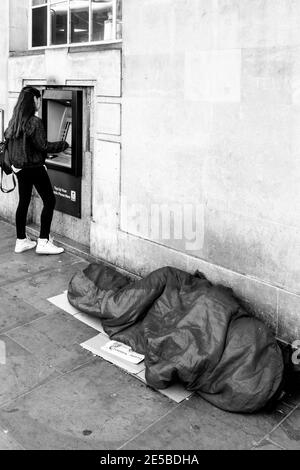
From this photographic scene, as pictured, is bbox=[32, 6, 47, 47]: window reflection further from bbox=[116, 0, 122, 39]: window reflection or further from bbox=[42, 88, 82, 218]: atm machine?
bbox=[116, 0, 122, 39]: window reflection

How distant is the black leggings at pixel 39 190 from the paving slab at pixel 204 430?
3174 mm

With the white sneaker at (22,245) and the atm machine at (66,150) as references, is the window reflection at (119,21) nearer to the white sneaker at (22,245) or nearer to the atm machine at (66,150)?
the atm machine at (66,150)

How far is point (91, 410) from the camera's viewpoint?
324 cm

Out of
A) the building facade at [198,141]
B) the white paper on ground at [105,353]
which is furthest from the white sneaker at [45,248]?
the white paper on ground at [105,353]

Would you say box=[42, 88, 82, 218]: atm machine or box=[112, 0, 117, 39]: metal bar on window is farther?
box=[42, 88, 82, 218]: atm machine

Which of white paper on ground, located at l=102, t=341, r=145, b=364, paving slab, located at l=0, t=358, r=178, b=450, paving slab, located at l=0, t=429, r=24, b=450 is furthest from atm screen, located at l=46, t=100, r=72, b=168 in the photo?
paving slab, located at l=0, t=429, r=24, b=450

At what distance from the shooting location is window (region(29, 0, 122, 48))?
5.37 meters

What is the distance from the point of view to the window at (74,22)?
17.6 feet

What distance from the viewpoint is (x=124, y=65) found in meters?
4.95

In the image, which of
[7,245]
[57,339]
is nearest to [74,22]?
[7,245]

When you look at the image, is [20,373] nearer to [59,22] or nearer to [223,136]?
[223,136]

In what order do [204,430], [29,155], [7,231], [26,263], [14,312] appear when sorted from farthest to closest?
[7,231] < [26,263] < [29,155] < [14,312] < [204,430]

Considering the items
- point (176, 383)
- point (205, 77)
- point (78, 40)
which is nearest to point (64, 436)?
point (176, 383)

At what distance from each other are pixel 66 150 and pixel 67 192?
0.53m
